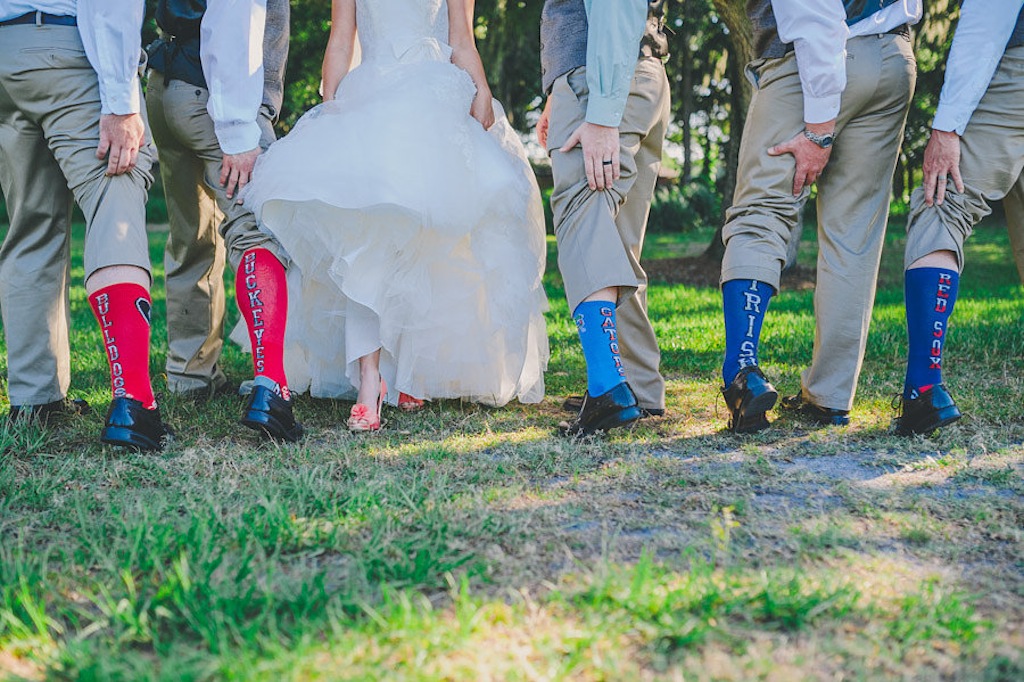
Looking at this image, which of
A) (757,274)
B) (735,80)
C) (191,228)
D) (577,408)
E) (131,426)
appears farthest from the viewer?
(735,80)

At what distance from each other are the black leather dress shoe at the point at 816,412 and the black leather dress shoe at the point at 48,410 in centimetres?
291

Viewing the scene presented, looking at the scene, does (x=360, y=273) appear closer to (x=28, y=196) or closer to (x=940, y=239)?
(x=28, y=196)

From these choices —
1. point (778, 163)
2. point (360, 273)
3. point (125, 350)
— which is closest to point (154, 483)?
point (125, 350)

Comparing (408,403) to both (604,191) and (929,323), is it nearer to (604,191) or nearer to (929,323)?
(604,191)

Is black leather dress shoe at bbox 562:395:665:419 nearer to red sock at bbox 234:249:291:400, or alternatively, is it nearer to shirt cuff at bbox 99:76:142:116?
red sock at bbox 234:249:291:400

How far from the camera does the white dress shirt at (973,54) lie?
3.04 metres

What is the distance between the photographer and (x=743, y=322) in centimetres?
317

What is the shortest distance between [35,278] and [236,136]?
1016 mm

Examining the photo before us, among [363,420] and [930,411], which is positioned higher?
[930,411]

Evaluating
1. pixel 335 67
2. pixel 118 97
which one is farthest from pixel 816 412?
pixel 118 97

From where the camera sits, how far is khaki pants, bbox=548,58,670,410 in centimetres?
320

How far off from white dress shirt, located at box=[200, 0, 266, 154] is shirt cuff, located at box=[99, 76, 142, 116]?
264 millimetres

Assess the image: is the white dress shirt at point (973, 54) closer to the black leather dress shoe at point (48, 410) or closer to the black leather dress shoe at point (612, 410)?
the black leather dress shoe at point (612, 410)

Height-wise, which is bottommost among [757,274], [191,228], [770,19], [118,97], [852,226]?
[191,228]
